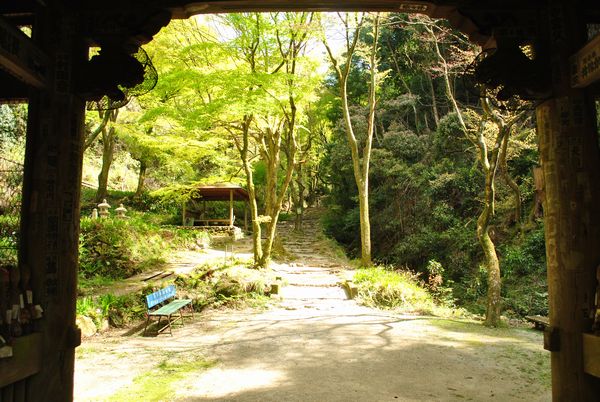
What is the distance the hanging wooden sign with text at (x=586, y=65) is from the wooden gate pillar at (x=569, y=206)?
0.07 m

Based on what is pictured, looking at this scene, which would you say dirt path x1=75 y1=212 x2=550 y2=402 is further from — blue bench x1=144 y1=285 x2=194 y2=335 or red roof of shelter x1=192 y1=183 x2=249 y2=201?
red roof of shelter x1=192 y1=183 x2=249 y2=201

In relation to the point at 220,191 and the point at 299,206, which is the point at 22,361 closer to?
the point at 220,191

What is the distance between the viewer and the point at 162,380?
198 inches

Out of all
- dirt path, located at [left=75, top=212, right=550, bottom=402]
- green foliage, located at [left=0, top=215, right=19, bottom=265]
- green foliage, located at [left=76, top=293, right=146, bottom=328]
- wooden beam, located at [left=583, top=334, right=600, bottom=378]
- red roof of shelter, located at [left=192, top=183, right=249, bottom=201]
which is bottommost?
dirt path, located at [left=75, top=212, right=550, bottom=402]

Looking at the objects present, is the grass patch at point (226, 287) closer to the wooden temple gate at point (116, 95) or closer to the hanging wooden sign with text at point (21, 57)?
the wooden temple gate at point (116, 95)

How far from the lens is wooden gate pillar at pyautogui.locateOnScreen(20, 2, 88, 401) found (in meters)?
3.36

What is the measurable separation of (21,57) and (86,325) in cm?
612

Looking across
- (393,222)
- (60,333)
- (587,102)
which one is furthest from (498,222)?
(60,333)

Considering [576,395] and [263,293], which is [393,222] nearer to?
[263,293]

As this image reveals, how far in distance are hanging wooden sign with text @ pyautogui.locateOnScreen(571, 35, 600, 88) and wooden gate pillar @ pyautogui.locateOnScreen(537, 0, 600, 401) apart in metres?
0.07

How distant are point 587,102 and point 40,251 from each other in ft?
16.2

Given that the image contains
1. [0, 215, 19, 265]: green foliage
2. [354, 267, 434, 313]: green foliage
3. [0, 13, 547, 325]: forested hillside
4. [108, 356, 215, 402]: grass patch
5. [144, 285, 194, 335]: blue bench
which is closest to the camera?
[0, 215, 19, 265]: green foliage

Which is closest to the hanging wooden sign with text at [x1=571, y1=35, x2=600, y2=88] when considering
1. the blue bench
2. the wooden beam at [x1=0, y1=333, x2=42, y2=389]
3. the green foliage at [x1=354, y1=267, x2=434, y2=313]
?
the wooden beam at [x1=0, y1=333, x2=42, y2=389]

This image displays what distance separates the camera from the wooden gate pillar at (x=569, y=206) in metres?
3.34
